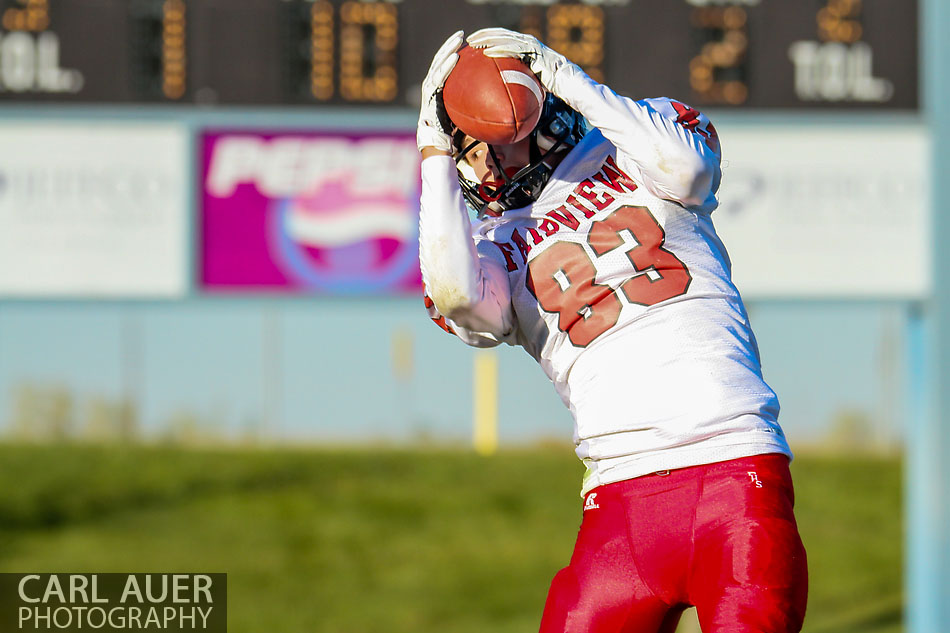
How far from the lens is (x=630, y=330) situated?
266 cm

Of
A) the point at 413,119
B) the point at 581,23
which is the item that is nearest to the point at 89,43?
the point at 413,119

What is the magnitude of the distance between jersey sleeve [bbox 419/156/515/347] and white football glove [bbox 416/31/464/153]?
0.04 m

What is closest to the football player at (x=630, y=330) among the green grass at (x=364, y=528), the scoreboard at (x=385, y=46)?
the scoreboard at (x=385, y=46)

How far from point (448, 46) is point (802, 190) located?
526cm

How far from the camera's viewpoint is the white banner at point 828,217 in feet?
24.8

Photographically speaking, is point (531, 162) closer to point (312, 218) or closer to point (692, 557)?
point (692, 557)

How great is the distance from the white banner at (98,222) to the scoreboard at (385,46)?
0.41m

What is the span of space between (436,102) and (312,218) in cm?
499

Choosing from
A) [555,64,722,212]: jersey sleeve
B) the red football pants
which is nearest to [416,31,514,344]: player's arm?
[555,64,722,212]: jersey sleeve

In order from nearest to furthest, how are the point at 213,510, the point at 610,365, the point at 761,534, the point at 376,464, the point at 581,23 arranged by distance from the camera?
the point at 761,534, the point at 610,365, the point at 581,23, the point at 213,510, the point at 376,464

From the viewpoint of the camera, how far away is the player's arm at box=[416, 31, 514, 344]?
2615 millimetres

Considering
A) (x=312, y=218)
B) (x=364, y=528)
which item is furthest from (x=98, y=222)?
(x=364, y=528)

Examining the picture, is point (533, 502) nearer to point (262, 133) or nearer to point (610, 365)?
point (262, 133)

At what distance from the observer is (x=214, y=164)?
24.8ft
